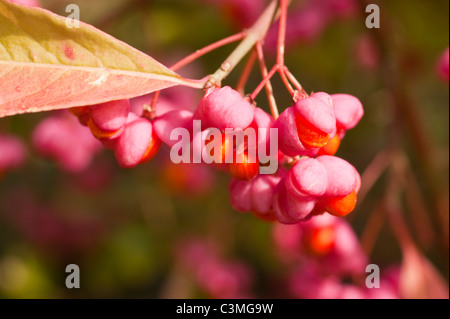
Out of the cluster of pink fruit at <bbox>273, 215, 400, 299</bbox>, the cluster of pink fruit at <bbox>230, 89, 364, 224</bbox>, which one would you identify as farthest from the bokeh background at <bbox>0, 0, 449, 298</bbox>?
the cluster of pink fruit at <bbox>230, 89, 364, 224</bbox>

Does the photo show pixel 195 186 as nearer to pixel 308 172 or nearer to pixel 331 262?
pixel 331 262

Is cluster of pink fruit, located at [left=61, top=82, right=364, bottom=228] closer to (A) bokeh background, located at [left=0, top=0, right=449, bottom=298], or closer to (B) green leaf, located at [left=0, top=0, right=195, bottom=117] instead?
(B) green leaf, located at [left=0, top=0, right=195, bottom=117]

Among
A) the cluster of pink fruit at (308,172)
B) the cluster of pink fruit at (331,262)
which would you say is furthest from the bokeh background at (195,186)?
the cluster of pink fruit at (308,172)

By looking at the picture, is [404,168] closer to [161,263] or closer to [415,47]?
[415,47]

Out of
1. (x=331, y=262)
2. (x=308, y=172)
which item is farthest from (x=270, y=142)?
(x=331, y=262)

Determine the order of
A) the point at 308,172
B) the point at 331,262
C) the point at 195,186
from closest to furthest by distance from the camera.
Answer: the point at 308,172 → the point at 331,262 → the point at 195,186

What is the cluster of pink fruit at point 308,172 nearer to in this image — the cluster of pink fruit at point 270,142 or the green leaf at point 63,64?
the cluster of pink fruit at point 270,142
